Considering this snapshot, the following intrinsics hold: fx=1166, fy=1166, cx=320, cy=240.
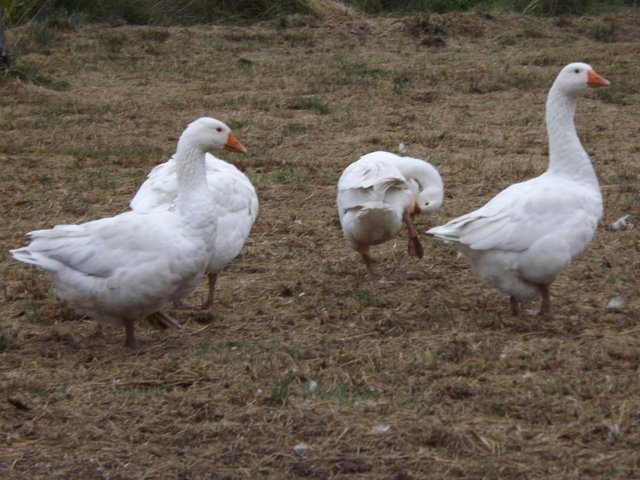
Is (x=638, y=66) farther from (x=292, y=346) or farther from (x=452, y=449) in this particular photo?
(x=452, y=449)

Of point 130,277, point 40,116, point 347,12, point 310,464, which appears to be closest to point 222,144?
point 130,277

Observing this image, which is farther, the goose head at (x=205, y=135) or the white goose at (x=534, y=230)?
the goose head at (x=205, y=135)

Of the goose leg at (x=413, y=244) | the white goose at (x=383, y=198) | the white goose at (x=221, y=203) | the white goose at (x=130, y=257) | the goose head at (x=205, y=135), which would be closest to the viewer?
the white goose at (x=130, y=257)

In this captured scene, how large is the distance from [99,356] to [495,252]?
2103 millimetres

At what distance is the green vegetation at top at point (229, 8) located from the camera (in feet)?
54.9

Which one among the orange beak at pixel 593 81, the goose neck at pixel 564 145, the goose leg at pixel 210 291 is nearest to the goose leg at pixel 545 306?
the goose neck at pixel 564 145

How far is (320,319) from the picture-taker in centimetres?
641

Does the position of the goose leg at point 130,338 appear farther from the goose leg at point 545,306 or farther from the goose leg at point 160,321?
the goose leg at point 545,306

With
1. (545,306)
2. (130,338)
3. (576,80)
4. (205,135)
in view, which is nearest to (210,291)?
(130,338)

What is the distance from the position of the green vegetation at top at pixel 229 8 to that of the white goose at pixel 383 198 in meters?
10.1

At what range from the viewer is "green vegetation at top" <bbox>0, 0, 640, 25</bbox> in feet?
A: 54.9

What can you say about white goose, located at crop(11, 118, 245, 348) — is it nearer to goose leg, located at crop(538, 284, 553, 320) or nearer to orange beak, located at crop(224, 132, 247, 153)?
orange beak, located at crop(224, 132, 247, 153)

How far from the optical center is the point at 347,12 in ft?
57.6

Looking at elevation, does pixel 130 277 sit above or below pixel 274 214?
above
